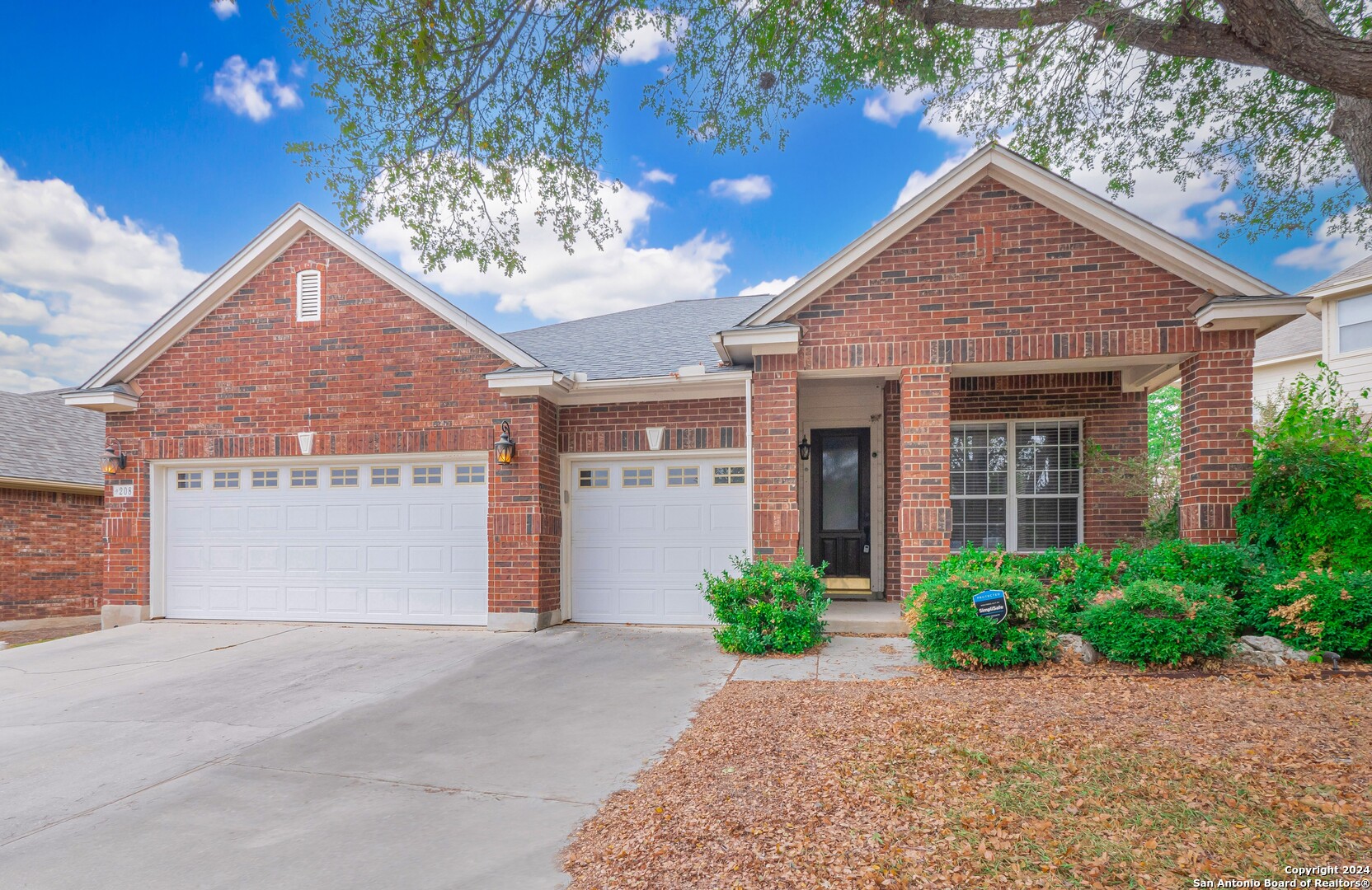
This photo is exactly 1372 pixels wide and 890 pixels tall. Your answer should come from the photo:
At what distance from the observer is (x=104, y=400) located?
9.92m

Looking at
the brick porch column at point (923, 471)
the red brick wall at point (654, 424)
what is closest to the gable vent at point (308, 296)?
the red brick wall at point (654, 424)

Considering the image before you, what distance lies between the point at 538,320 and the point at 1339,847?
39.4 metres

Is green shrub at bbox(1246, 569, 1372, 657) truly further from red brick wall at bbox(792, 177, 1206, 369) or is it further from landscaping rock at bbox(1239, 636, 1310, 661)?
red brick wall at bbox(792, 177, 1206, 369)

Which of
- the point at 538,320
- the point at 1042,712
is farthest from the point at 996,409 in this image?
the point at 538,320

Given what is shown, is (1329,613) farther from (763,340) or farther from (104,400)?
(104,400)

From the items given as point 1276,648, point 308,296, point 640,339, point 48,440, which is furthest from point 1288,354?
point 48,440

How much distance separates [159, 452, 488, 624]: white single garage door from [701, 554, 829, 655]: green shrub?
372 centimetres

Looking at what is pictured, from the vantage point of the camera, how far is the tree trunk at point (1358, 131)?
17.5ft

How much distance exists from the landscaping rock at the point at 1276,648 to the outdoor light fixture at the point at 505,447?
8048 mm

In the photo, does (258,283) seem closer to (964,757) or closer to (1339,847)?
(964,757)

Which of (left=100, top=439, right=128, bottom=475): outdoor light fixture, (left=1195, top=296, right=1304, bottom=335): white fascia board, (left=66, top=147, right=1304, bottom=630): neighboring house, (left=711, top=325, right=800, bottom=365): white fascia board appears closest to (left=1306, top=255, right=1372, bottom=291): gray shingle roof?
(left=66, top=147, right=1304, bottom=630): neighboring house

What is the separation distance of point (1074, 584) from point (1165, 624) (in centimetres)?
102

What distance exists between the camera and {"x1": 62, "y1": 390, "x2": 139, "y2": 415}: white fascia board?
9.87 meters

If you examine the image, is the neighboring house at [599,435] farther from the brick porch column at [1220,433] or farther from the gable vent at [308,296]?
the brick porch column at [1220,433]
